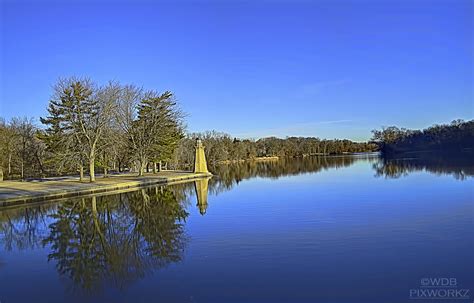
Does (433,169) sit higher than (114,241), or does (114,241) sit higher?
(433,169)

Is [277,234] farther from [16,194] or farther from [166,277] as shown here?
[16,194]

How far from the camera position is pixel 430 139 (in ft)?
329

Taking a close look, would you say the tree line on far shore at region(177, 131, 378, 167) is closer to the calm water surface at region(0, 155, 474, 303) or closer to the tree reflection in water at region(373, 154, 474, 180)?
the tree reflection in water at region(373, 154, 474, 180)

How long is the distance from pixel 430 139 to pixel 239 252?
103998 millimetres

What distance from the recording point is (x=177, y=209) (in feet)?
48.9

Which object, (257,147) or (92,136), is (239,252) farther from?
(257,147)

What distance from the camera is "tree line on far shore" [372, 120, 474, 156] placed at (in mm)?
83438

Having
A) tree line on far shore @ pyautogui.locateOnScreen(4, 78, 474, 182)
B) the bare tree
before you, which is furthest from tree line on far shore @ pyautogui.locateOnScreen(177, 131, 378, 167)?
the bare tree

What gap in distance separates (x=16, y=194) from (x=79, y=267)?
13434 millimetres

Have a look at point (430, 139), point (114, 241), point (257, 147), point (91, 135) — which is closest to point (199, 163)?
point (91, 135)

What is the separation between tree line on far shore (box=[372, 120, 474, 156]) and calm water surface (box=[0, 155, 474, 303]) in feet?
257

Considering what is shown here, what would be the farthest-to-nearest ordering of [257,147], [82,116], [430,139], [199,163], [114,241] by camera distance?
1. [257,147]
2. [430,139]
3. [199,163]
4. [82,116]
5. [114,241]

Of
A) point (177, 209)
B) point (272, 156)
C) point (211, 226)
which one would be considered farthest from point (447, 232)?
point (272, 156)

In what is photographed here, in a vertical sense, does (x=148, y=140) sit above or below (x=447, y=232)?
above
